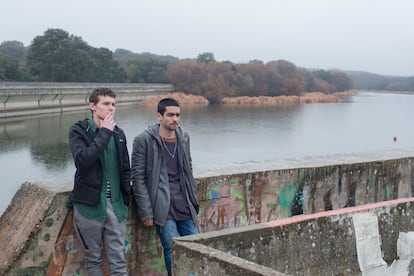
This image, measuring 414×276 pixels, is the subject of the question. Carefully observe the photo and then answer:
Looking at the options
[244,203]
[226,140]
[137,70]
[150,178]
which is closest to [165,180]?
[150,178]

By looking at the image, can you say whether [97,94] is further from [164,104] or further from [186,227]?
[186,227]

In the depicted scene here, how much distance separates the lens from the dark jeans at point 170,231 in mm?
3672

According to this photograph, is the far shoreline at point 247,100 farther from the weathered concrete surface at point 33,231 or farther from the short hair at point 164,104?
the weathered concrete surface at point 33,231

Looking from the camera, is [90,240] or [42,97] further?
[42,97]

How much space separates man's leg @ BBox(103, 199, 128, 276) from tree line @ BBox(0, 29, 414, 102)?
44.0m

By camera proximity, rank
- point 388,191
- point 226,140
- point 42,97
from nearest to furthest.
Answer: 1. point 388,191
2. point 226,140
3. point 42,97

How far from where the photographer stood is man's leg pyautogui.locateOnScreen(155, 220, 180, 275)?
3.67m

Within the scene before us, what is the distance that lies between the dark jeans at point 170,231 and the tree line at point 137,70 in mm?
43857

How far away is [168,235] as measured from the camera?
367 cm

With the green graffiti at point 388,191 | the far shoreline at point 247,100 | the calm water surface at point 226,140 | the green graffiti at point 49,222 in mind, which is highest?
the green graffiti at point 49,222

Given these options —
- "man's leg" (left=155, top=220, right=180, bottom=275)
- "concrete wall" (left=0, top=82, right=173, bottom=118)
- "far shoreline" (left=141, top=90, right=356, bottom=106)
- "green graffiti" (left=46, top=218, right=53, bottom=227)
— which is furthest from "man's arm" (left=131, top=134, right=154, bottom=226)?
"far shoreline" (left=141, top=90, right=356, bottom=106)

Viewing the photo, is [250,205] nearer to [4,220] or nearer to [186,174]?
[186,174]

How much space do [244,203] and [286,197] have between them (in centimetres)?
51

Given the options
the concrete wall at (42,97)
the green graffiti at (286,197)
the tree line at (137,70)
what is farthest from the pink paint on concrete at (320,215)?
the tree line at (137,70)
